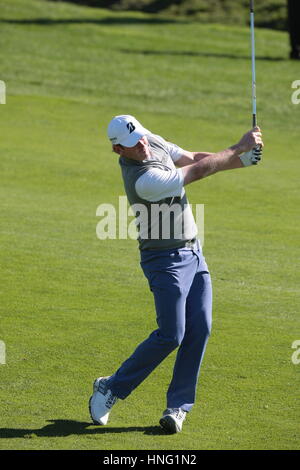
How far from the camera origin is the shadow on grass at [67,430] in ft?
26.0

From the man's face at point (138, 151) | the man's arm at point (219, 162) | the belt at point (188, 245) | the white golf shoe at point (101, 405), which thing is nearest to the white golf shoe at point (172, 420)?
the white golf shoe at point (101, 405)

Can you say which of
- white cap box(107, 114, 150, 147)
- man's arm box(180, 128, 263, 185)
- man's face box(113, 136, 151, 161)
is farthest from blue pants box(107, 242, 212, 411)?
white cap box(107, 114, 150, 147)

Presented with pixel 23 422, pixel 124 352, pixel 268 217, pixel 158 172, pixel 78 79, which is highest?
pixel 78 79

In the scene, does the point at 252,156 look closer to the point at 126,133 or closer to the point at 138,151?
the point at 138,151

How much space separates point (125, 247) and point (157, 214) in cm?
627

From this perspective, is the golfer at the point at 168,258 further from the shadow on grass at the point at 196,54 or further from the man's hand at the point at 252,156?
the shadow on grass at the point at 196,54

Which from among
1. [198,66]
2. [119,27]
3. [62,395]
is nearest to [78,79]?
[198,66]

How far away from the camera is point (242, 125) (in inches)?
886

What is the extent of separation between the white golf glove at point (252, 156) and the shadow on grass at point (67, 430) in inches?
84.7

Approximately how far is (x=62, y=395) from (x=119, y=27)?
27216 mm

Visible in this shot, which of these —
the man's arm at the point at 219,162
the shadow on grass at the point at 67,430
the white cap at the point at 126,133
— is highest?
the white cap at the point at 126,133

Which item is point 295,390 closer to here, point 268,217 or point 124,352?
point 124,352

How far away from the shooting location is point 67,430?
8.05m

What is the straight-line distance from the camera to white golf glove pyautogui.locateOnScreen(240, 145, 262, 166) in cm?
792
